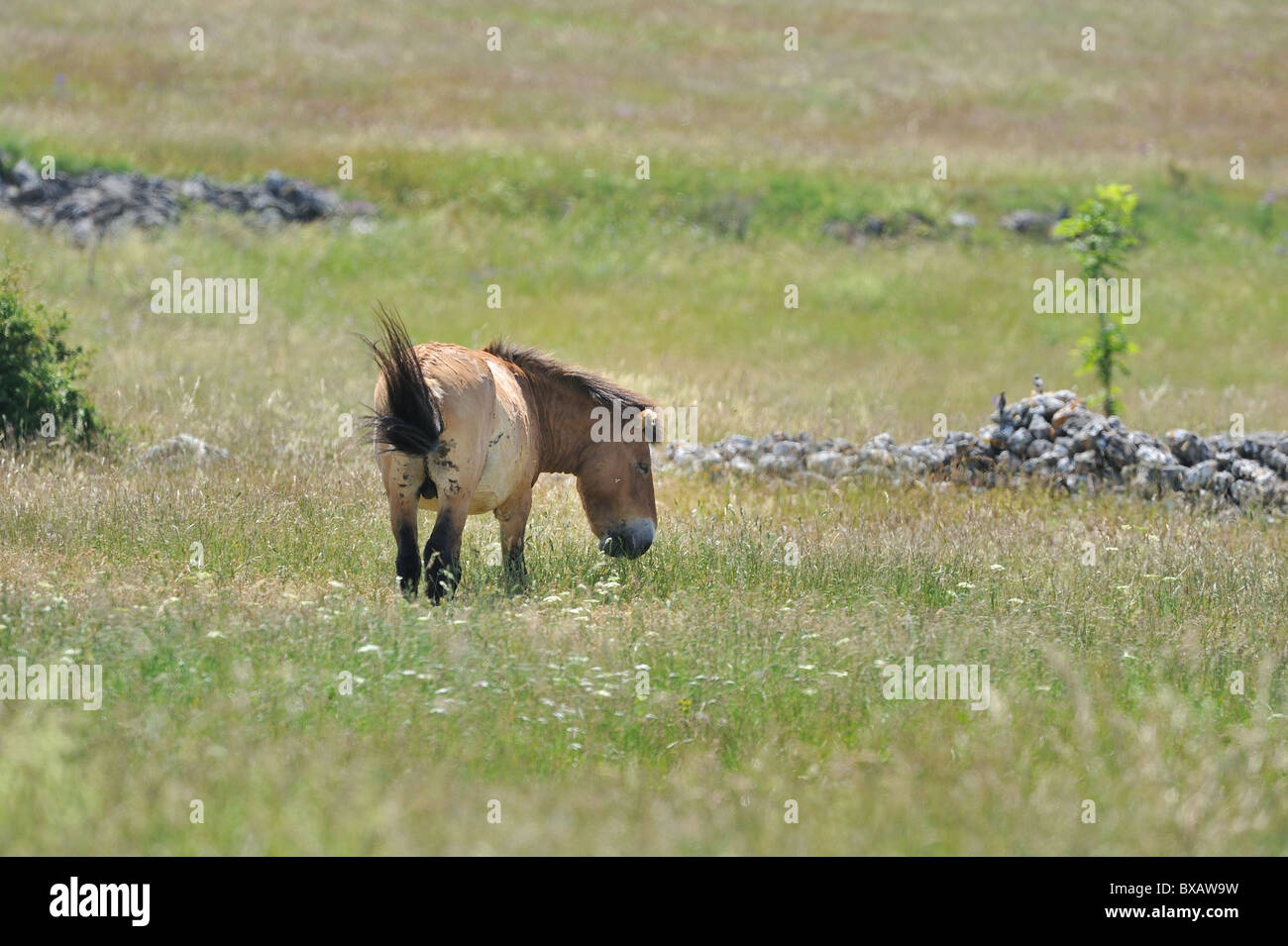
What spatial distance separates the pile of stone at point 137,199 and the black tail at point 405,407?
794 inches

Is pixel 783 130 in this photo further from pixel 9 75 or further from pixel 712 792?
pixel 712 792

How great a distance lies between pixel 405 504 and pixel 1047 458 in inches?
349

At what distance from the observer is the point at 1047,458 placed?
14.5m

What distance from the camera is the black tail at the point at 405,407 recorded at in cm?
Result: 746

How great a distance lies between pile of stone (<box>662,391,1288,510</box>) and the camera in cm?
1413

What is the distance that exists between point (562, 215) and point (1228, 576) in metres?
22.1

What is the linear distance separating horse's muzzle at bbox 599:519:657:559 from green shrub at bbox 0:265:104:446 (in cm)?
575

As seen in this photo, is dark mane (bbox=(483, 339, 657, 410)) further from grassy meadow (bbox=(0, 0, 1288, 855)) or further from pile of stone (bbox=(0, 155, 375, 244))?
pile of stone (bbox=(0, 155, 375, 244))

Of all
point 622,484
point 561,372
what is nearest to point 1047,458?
point 622,484

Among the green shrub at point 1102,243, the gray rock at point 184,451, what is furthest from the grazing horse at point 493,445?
the green shrub at point 1102,243

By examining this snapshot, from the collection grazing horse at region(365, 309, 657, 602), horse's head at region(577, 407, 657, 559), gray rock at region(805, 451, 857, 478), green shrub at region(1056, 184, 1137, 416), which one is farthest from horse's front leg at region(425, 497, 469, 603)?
green shrub at region(1056, 184, 1137, 416)

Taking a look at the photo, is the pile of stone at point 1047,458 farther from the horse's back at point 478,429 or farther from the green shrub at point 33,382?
the horse's back at point 478,429
